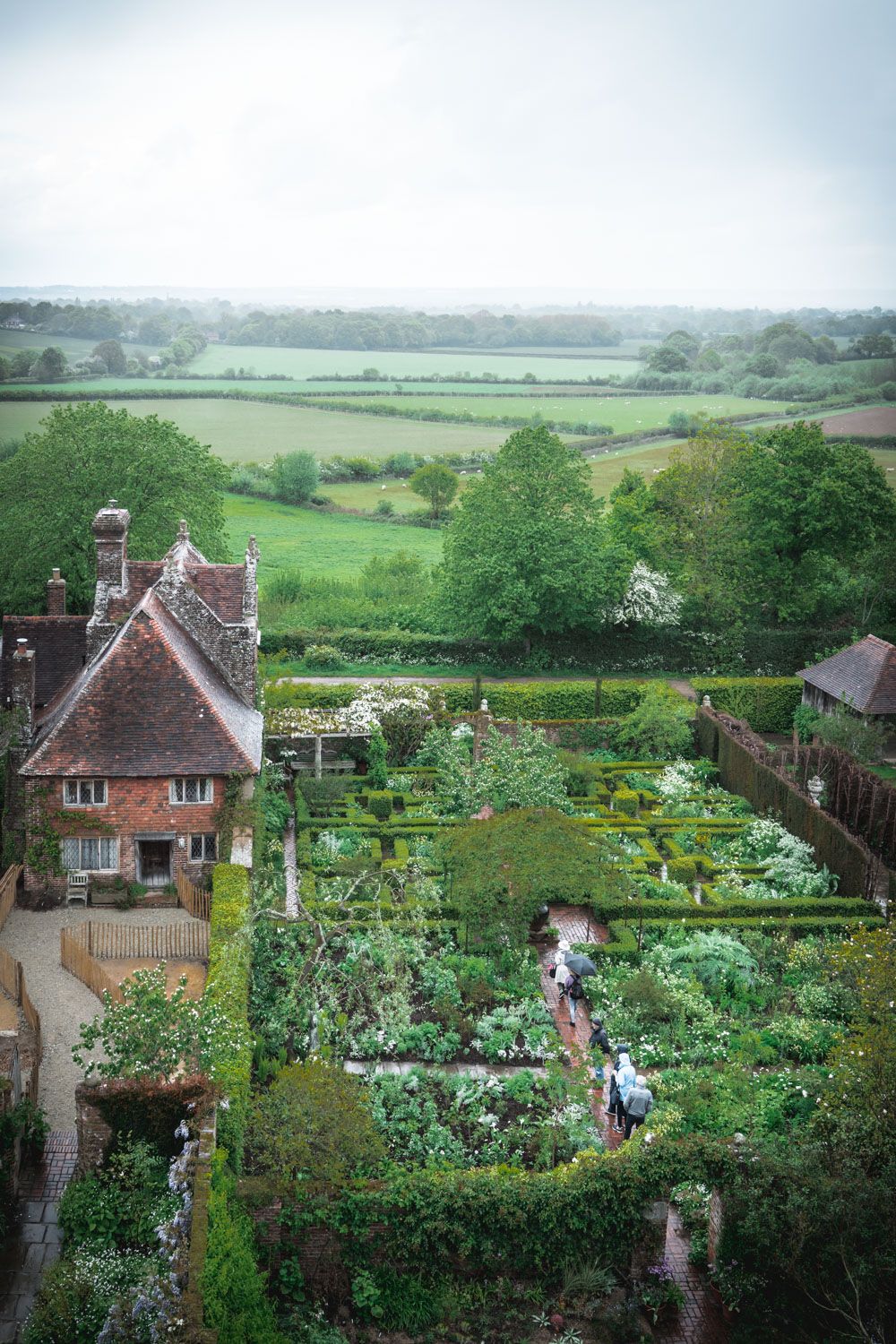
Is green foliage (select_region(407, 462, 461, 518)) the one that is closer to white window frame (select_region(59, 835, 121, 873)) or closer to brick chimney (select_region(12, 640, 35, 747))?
brick chimney (select_region(12, 640, 35, 747))

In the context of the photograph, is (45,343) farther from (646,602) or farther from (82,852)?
(82,852)

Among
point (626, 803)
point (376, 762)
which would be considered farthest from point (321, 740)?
point (626, 803)

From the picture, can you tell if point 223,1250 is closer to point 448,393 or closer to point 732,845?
point 732,845

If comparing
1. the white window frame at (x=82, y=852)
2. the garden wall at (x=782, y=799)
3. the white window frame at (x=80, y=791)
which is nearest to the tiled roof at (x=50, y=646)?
the white window frame at (x=80, y=791)

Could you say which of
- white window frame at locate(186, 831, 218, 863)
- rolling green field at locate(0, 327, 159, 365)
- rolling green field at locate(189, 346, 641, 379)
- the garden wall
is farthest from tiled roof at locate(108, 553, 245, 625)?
rolling green field at locate(189, 346, 641, 379)

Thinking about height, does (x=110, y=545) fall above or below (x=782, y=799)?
above

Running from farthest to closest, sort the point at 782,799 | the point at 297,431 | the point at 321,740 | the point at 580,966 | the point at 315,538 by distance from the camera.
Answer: the point at 297,431 → the point at 315,538 → the point at 321,740 → the point at 782,799 → the point at 580,966

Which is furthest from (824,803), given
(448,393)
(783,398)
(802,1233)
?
(448,393)

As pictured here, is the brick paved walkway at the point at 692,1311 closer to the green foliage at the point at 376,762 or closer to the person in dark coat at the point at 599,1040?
the person in dark coat at the point at 599,1040
